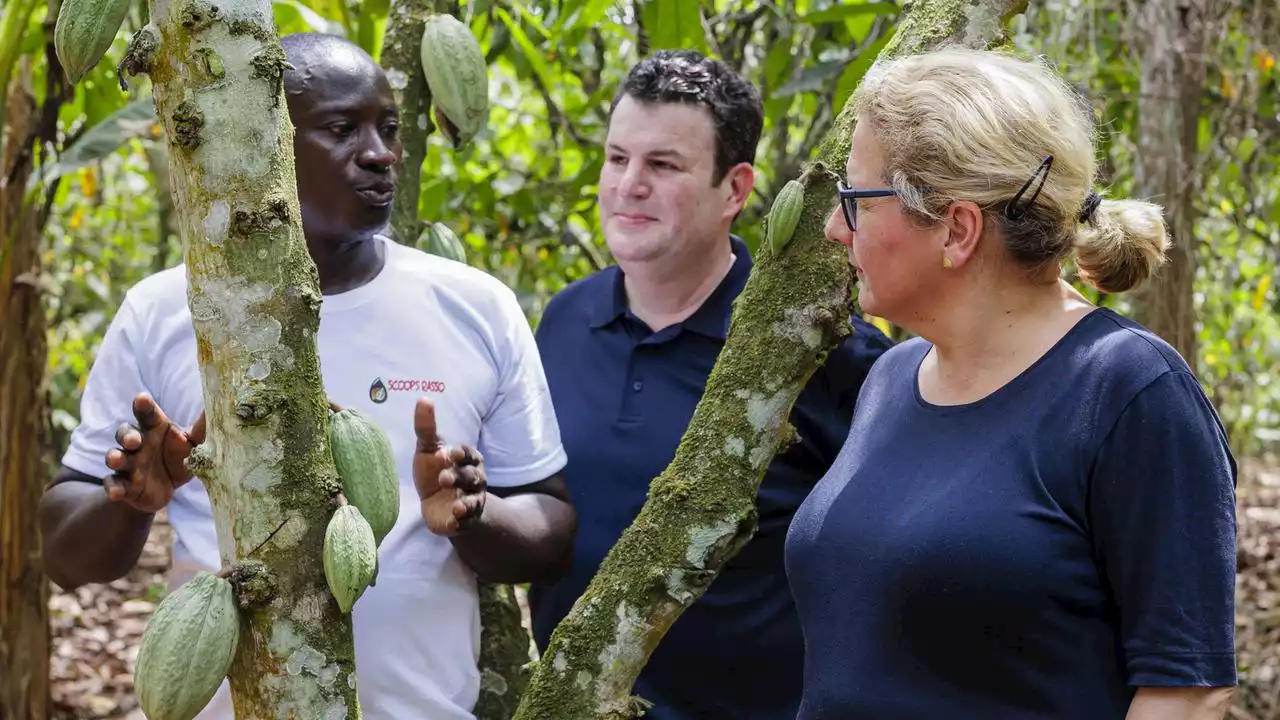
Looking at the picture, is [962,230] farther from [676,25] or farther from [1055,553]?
[676,25]

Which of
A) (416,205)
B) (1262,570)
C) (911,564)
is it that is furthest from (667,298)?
(1262,570)

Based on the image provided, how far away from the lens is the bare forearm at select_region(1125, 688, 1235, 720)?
1.26 m

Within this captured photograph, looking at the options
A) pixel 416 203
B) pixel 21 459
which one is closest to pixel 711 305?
pixel 416 203

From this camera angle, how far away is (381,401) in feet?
5.80

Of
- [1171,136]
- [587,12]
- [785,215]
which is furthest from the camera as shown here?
[1171,136]

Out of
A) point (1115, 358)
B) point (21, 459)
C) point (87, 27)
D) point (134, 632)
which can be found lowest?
point (134, 632)

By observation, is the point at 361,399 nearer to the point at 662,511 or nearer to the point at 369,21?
the point at 662,511

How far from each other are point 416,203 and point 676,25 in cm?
70

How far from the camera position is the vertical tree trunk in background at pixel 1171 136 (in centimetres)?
310

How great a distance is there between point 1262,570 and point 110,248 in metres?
5.29

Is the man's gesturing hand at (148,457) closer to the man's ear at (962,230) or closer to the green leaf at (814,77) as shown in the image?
the man's ear at (962,230)

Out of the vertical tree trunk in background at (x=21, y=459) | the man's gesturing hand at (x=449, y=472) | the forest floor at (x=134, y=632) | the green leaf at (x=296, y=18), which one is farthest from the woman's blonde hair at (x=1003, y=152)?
the forest floor at (x=134, y=632)

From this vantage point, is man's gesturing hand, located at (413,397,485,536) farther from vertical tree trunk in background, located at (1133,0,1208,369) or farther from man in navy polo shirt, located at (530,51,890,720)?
vertical tree trunk in background, located at (1133,0,1208,369)

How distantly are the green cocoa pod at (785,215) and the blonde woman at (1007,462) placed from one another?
0.06 meters
